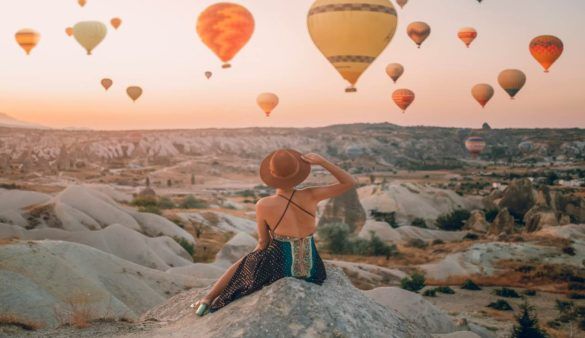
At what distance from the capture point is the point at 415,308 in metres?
17.0

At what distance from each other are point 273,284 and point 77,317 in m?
2.82

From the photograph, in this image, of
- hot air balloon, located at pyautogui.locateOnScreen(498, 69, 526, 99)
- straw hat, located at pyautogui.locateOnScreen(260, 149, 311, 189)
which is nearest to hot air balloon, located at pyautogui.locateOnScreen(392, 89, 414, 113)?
hot air balloon, located at pyautogui.locateOnScreen(498, 69, 526, 99)

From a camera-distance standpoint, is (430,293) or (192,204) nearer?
(430,293)

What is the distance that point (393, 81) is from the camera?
159ft

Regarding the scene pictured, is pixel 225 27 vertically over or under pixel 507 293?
over

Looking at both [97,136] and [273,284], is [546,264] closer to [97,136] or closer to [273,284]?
[273,284]

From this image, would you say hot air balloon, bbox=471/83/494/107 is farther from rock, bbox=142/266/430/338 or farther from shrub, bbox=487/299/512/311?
rock, bbox=142/266/430/338

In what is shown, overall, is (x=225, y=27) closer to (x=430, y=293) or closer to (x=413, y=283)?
(x=413, y=283)

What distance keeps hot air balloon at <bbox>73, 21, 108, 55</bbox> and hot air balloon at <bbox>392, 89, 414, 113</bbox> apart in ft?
73.8

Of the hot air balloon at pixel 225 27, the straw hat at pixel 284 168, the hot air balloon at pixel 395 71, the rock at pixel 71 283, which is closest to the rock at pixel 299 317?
the straw hat at pixel 284 168

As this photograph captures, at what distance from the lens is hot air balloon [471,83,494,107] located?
175ft

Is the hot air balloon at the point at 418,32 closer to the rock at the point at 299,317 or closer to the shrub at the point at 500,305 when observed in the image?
the shrub at the point at 500,305

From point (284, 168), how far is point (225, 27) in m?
22.9

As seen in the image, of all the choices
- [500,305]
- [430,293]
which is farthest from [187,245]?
[500,305]
